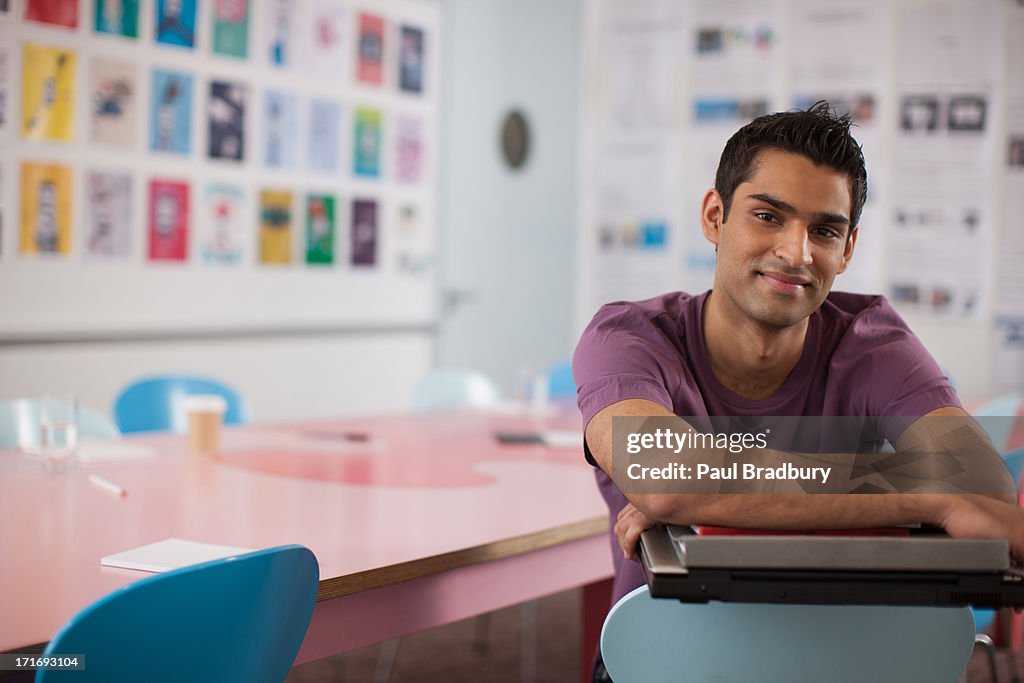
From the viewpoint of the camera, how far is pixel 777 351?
1667mm

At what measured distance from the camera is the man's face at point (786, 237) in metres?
1.55

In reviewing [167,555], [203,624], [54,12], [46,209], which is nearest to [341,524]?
[167,555]

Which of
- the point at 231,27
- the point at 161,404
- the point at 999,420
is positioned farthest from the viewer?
the point at 231,27

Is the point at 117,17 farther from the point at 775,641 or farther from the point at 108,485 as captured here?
the point at 775,641

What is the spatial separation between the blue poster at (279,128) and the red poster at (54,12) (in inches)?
35.8

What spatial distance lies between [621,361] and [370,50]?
12.9 ft

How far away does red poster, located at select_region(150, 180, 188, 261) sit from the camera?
4.27 m

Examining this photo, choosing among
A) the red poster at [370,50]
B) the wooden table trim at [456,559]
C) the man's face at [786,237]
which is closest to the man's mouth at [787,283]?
the man's face at [786,237]

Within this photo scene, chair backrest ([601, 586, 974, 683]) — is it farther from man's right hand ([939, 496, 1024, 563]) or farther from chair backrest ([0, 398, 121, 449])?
chair backrest ([0, 398, 121, 449])

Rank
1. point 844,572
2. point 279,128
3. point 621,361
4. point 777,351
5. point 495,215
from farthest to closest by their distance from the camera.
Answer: point 495,215, point 279,128, point 777,351, point 621,361, point 844,572

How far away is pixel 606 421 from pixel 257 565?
1.62ft

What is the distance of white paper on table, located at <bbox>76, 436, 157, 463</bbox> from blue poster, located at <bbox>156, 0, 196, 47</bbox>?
7.32 ft

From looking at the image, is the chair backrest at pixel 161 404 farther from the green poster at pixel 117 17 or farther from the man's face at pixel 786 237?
the man's face at pixel 786 237

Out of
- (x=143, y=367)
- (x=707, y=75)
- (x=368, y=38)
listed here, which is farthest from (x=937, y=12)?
(x=143, y=367)
